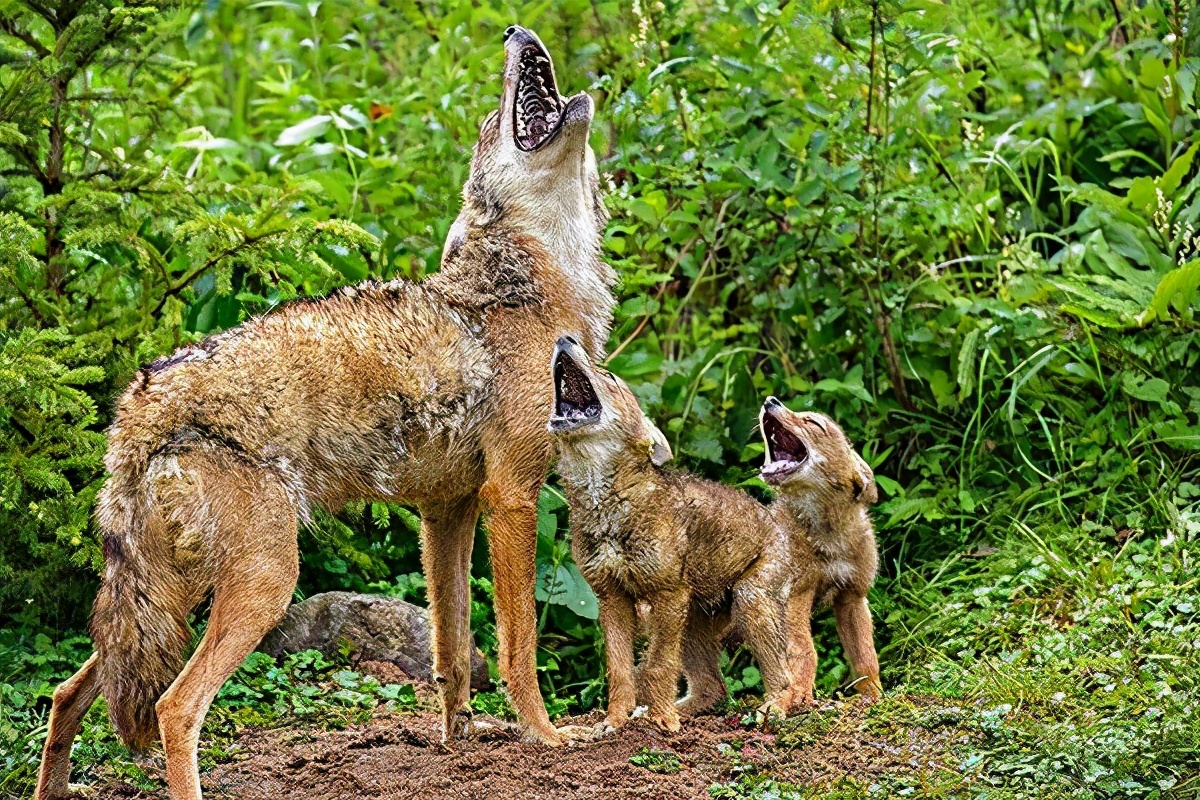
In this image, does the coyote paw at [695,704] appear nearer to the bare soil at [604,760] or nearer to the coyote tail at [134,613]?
the bare soil at [604,760]

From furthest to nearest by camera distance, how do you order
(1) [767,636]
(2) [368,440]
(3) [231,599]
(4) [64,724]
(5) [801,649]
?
(5) [801,649] < (1) [767,636] < (2) [368,440] < (4) [64,724] < (3) [231,599]

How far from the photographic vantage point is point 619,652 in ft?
19.5

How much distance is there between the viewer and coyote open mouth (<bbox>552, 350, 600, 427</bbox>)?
5.68 metres

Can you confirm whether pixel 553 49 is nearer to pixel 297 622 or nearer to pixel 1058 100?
pixel 1058 100

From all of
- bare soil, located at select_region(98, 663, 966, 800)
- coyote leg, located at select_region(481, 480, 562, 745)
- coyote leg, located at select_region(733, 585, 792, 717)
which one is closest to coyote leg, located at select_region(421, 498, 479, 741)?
bare soil, located at select_region(98, 663, 966, 800)

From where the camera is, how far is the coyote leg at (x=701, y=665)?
6.42 m

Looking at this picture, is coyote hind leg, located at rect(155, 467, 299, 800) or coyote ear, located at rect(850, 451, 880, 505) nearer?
coyote hind leg, located at rect(155, 467, 299, 800)

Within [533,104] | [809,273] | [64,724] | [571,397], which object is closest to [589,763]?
[571,397]

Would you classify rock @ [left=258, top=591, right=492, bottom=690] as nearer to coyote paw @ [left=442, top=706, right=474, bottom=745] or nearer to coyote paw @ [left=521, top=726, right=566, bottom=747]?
coyote paw @ [left=442, top=706, right=474, bottom=745]

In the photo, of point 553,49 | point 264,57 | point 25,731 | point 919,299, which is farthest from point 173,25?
point 264,57

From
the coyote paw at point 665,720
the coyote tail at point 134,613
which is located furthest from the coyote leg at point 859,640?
the coyote tail at point 134,613

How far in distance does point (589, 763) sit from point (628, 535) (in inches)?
34.4

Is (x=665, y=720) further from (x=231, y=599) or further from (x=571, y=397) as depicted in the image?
(x=231, y=599)

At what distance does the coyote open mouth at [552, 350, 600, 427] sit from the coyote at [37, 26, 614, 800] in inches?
4.0
